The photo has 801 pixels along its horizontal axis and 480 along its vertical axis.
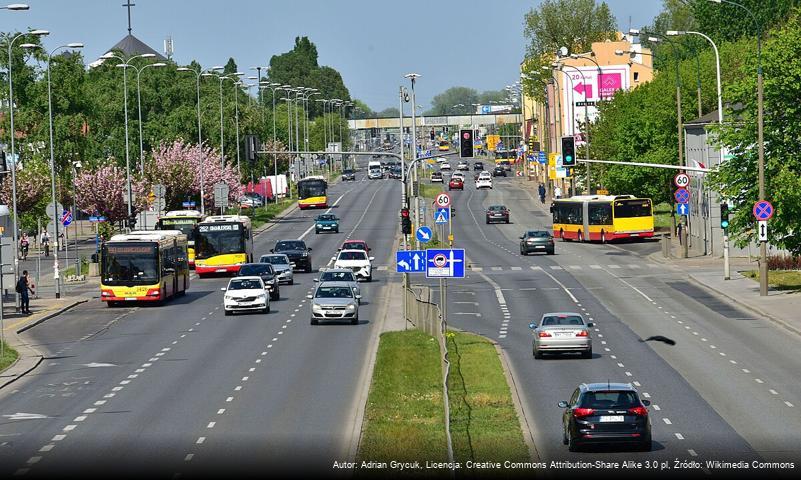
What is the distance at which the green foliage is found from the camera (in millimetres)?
55219

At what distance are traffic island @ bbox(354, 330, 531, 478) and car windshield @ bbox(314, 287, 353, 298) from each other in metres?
7.54

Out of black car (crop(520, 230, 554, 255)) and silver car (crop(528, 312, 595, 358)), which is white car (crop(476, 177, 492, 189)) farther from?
silver car (crop(528, 312, 595, 358))

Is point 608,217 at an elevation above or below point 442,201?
below

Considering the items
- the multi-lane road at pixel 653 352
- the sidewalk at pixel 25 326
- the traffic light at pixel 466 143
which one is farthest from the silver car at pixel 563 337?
the traffic light at pixel 466 143

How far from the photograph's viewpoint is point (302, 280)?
73500mm

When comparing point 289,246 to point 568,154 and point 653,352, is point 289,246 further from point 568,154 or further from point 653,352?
point 653,352

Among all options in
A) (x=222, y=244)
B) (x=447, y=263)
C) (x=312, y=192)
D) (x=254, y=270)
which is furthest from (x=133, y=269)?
(x=312, y=192)

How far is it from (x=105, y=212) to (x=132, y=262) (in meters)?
49.6

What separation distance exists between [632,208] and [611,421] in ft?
216

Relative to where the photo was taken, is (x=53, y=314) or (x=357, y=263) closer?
(x=53, y=314)

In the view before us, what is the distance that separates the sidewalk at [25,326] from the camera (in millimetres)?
39719

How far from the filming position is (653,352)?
139 feet

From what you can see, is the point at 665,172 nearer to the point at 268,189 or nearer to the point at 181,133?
the point at 181,133

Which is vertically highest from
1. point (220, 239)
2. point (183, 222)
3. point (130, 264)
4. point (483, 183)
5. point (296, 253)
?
point (483, 183)
